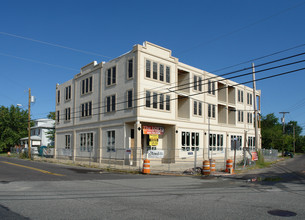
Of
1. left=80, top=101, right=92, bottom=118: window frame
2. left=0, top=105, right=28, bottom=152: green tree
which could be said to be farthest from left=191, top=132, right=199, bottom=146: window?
left=0, top=105, right=28, bottom=152: green tree

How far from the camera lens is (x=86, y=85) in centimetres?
3488

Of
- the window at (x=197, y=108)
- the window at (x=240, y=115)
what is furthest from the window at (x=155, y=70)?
the window at (x=240, y=115)

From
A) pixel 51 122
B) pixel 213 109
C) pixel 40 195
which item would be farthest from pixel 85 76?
pixel 51 122

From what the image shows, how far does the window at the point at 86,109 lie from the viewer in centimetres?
3353

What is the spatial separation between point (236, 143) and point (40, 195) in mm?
14914

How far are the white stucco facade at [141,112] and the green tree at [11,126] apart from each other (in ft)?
86.0

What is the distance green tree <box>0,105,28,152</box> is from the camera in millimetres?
61081

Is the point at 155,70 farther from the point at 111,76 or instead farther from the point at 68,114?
the point at 68,114

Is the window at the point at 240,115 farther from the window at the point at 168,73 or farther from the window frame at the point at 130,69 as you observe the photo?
the window frame at the point at 130,69

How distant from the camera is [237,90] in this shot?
43344 mm

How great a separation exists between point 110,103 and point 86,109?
5.51 meters

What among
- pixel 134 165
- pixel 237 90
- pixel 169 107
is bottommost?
pixel 134 165

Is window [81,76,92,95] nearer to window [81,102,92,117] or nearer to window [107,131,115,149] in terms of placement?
window [81,102,92,117]

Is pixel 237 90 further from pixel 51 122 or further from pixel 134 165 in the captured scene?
pixel 51 122
